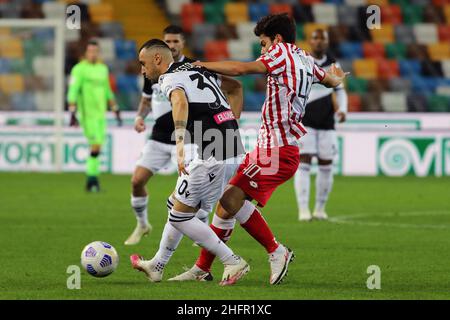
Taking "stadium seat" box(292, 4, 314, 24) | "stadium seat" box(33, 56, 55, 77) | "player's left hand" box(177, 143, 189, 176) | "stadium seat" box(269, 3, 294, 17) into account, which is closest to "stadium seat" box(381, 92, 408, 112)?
"stadium seat" box(292, 4, 314, 24)

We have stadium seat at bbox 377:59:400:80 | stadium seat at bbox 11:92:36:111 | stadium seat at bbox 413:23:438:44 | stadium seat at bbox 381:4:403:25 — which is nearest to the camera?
stadium seat at bbox 11:92:36:111

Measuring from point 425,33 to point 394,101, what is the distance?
381 centimetres

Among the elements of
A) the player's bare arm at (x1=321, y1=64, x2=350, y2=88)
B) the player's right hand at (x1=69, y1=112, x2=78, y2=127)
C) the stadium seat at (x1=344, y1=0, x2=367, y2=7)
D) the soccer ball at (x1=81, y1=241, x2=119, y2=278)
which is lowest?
the soccer ball at (x1=81, y1=241, x2=119, y2=278)

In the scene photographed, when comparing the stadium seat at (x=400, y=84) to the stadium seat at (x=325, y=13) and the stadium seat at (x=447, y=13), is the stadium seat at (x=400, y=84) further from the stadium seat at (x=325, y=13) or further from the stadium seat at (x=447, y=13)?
the stadium seat at (x=447, y=13)

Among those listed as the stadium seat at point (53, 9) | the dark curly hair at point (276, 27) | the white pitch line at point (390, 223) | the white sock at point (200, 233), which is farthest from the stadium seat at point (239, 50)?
the white sock at point (200, 233)

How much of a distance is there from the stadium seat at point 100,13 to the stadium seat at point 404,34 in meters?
6.71

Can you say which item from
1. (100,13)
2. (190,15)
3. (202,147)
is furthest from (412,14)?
(202,147)

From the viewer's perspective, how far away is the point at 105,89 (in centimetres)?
1881

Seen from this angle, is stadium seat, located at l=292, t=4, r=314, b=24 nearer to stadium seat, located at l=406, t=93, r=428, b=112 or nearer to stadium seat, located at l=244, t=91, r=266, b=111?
stadium seat, located at l=244, t=91, r=266, b=111

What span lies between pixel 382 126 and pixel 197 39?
6.14 meters

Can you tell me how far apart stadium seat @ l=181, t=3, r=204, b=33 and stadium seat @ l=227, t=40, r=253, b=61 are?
1039 millimetres

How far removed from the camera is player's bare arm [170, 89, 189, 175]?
7703mm

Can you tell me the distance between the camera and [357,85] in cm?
2484
